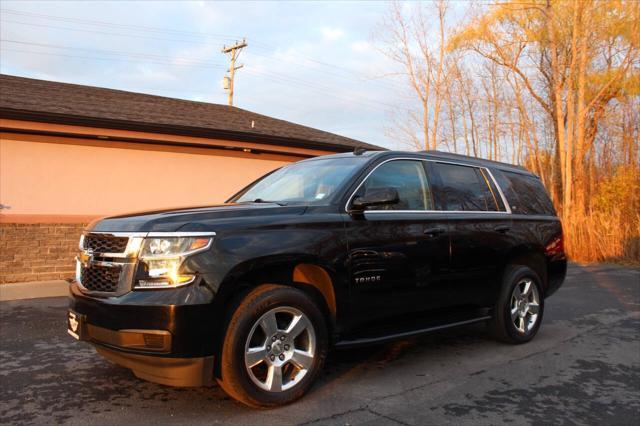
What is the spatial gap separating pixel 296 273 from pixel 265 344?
0.61m

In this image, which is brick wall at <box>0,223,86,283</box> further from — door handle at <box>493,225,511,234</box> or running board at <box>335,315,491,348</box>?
door handle at <box>493,225,511,234</box>

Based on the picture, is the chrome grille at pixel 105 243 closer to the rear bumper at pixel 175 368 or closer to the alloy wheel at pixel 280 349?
the rear bumper at pixel 175 368

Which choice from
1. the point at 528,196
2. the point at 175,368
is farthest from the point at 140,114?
the point at 175,368

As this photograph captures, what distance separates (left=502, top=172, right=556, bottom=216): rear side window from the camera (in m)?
5.97

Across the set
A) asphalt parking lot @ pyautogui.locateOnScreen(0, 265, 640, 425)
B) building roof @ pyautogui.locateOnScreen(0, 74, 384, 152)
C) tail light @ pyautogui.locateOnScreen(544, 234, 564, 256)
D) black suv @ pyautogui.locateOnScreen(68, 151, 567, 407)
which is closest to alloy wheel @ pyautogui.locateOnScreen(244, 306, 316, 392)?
black suv @ pyautogui.locateOnScreen(68, 151, 567, 407)

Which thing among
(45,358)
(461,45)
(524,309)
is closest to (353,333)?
(524,309)

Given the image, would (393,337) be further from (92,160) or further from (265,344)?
(92,160)

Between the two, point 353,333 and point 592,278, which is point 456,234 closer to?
point 353,333

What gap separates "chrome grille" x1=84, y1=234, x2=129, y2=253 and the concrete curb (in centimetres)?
→ 510

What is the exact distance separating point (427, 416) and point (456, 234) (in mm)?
1850

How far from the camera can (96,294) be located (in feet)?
11.8

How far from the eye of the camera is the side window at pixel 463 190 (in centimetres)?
510

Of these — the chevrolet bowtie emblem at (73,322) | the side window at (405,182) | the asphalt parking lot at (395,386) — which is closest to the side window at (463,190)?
the side window at (405,182)

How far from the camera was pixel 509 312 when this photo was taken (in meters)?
5.52
